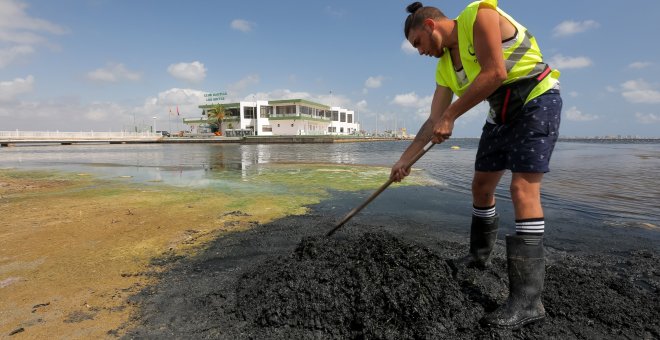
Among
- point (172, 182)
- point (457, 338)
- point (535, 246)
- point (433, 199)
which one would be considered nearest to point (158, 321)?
point (457, 338)

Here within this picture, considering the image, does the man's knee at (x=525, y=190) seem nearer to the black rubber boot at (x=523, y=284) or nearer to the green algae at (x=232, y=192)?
the black rubber boot at (x=523, y=284)

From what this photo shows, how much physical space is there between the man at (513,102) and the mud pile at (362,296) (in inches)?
12.2

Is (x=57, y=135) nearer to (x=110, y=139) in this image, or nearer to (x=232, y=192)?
(x=110, y=139)

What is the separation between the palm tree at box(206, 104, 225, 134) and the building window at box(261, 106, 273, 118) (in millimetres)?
7771

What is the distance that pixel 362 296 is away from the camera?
6.68 feet

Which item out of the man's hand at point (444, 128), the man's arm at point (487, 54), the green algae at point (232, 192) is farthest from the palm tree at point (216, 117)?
the man's arm at point (487, 54)

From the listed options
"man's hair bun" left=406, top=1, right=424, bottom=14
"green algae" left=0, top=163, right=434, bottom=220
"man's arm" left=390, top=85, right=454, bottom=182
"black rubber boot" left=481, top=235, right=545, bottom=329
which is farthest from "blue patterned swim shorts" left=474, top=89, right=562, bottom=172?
"green algae" left=0, top=163, right=434, bottom=220

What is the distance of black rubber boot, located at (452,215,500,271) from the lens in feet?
8.66

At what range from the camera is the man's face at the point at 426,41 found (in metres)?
2.21

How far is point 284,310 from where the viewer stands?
2.03 meters

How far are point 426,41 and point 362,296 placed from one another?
1710 millimetres

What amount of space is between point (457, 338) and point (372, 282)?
56 cm

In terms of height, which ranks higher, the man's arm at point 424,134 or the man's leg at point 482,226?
A: the man's arm at point 424,134

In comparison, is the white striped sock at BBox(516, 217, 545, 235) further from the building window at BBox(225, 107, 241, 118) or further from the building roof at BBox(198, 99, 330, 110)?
the building window at BBox(225, 107, 241, 118)
